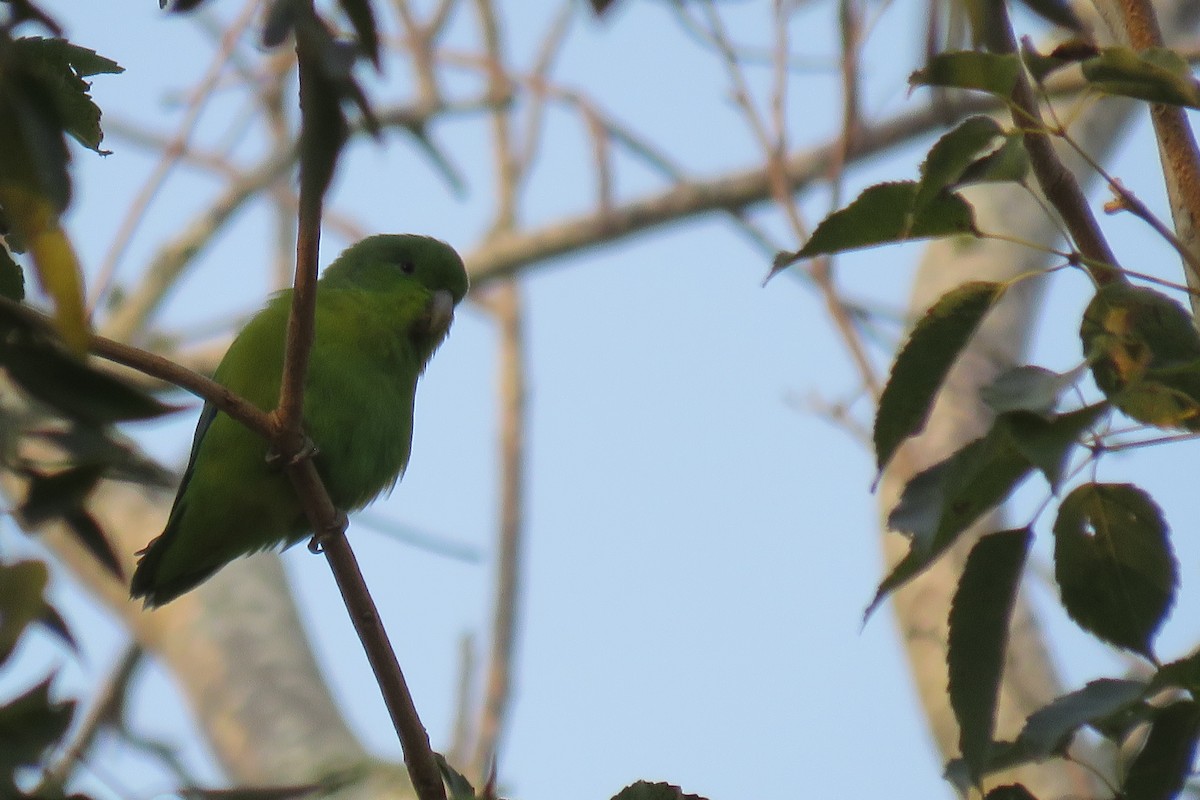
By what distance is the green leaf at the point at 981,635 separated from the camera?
152 centimetres

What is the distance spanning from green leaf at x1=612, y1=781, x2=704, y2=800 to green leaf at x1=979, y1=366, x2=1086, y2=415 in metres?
0.59

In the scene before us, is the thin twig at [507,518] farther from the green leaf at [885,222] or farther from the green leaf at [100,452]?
the green leaf at [100,452]

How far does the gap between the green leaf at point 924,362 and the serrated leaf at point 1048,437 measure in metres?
0.34

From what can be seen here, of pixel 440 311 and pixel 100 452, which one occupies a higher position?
pixel 440 311

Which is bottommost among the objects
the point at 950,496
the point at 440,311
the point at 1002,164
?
the point at 950,496

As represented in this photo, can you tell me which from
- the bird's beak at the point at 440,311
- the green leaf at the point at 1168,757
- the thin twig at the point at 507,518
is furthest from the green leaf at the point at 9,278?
the thin twig at the point at 507,518

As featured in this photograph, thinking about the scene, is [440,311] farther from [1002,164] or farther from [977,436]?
[1002,164]

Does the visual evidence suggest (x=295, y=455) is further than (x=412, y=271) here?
No

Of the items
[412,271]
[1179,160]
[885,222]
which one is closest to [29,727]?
[885,222]

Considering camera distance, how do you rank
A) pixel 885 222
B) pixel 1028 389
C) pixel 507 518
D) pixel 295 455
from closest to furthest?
pixel 1028 389 → pixel 885 222 → pixel 295 455 → pixel 507 518

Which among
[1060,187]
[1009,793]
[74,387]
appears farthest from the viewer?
[1060,187]

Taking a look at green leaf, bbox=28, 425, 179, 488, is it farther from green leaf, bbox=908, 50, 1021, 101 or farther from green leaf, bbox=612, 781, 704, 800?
green leaf, bbox=908, 50, 1021, 101

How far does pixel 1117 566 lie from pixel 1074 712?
184mm

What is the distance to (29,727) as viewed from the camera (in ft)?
4.26
